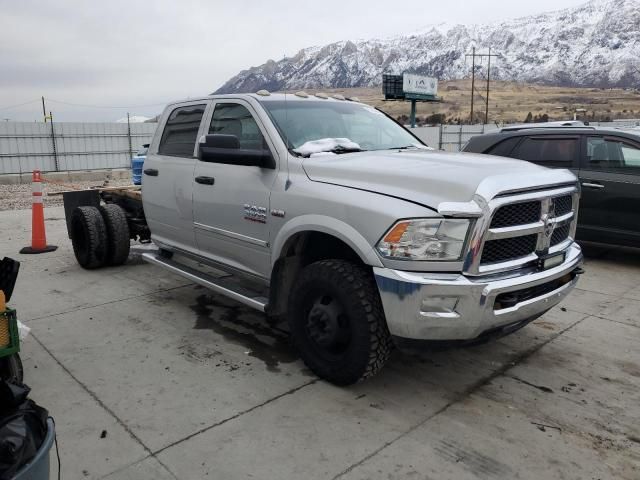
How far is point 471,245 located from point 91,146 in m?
22.9

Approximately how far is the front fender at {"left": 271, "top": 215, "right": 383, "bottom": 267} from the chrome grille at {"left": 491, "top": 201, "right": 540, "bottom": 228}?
0.73 m

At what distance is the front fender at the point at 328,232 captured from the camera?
3186mm

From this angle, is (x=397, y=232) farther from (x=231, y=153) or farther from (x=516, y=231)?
(x=231, y=153)

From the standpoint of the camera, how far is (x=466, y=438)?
3057 millimetres

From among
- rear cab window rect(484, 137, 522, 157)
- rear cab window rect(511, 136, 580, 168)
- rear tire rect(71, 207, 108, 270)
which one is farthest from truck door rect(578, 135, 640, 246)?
rear tire rect(71, 207, 108, 270)

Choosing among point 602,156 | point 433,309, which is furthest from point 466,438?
point 602,156

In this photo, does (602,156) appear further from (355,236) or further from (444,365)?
(355,236)

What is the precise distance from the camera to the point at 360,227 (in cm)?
324

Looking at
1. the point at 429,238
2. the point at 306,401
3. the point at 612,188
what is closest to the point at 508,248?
the point at 429,238

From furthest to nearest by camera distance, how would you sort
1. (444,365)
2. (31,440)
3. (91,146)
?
(91,146), (444,365), (31,440)

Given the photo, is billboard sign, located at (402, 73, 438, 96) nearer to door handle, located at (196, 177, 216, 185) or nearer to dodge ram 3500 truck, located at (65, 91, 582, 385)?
dodge ram 3500 truck, located at (65, 91, 582, 385)

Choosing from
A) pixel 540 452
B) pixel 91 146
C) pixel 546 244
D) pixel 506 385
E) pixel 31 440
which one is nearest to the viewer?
pixel 31 440

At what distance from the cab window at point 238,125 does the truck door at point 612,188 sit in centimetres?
492

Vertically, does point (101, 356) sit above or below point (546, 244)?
below
